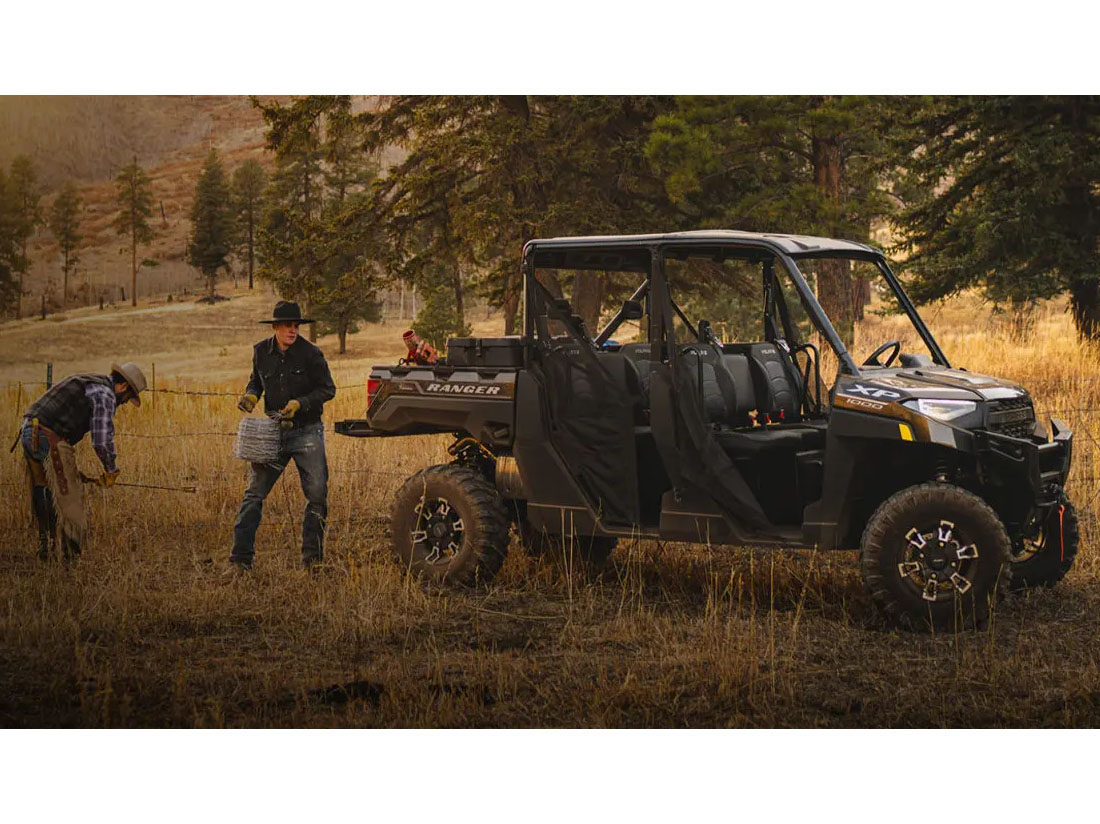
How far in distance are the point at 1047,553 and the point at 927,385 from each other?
4.66ft

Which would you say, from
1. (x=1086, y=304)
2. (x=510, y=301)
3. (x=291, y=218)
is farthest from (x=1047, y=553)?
(x=291, y=218)

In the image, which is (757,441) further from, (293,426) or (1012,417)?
(293,426)

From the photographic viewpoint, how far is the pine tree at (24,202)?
12.2 meters

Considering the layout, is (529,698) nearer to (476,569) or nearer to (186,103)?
(476,569)

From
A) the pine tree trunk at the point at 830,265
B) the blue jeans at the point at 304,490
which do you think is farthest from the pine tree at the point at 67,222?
the pine tree trunk at the point at 830,265

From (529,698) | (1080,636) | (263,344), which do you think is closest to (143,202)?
(263,344)

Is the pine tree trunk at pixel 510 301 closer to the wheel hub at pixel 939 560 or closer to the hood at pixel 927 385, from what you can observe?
the hood at pixel 927 385

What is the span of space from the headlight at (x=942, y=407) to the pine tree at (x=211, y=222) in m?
11.0

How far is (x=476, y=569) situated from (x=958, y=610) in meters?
2.76

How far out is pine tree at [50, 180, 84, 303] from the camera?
506 inches

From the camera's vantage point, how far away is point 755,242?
23.2ft

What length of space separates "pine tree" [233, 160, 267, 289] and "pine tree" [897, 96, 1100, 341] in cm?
831

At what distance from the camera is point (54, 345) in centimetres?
1553

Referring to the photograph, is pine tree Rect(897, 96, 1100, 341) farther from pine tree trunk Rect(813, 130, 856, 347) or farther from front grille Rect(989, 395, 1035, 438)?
front grille Rect(989, 395, 1035, 438)
